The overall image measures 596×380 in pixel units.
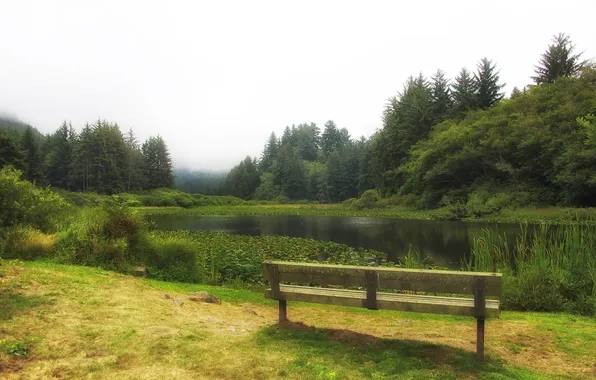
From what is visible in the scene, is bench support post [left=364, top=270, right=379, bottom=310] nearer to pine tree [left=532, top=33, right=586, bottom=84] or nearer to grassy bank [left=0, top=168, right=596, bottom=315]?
grassy bank [left=0, top=168, right=596, bottom=315]

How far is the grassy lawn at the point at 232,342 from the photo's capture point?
3578 millimetres

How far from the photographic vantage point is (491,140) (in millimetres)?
36875

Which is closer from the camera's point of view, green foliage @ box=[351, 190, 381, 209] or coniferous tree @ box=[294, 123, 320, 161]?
green foliage @ box=[351, 190, 381, 209]

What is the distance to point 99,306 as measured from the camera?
540cm

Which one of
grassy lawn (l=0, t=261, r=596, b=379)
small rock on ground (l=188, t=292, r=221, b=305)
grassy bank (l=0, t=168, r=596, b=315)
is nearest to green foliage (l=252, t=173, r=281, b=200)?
grassy bank (l=0, t=168, r=596, b=315)

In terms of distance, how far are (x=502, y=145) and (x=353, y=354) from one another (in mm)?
37191

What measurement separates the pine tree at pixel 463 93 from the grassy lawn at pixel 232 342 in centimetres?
4712

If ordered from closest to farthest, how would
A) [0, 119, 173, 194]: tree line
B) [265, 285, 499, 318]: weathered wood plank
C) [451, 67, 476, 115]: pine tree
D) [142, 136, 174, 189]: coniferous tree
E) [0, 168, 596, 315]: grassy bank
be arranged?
[265, 285, 499, 318]: weathered wood plank → [0, 168, 596, 315]: grassy bank → [451, 67, 476, 115]: pine tree → [0, 119, 173, 194]: tree line → [142, 136, 174, 189]: coniferous tree

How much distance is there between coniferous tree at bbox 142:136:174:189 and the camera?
8669 centimetres

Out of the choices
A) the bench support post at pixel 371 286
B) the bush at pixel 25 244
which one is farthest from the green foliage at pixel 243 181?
the bench support post at pixel 371 286

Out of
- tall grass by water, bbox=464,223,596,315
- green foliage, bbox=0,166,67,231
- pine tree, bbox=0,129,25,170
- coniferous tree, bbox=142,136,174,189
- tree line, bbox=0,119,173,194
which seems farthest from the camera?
coniferous tree, bbox=142,136,174,189

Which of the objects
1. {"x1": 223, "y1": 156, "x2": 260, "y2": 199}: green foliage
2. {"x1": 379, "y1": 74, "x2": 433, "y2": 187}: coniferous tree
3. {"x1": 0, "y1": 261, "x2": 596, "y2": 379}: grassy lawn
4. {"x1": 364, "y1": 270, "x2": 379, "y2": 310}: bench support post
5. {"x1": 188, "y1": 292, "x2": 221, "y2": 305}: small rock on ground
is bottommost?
{"x1": 188, "y1": 292, "x2": 221, "y2": 305}: small rock on ground

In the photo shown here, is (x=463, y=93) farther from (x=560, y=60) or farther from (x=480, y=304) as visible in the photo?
(x=480, y=304)

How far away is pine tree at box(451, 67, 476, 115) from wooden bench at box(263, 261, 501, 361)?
4868cm
